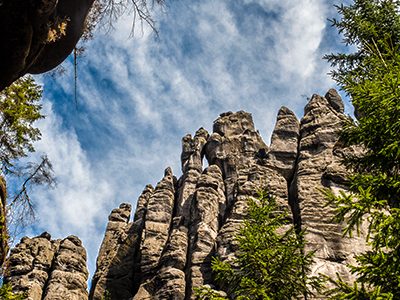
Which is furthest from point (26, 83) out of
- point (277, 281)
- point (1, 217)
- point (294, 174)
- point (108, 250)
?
point (108, 250)

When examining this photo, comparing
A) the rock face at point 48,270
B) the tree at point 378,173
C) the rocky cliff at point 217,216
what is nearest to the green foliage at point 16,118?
the tree at point 378,173

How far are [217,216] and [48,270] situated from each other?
1895cm

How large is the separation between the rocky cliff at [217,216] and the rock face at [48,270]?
5.6 inches

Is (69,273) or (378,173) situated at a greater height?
(69,273)

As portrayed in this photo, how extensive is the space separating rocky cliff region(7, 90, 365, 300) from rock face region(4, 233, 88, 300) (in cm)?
14

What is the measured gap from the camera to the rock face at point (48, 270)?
125 feet

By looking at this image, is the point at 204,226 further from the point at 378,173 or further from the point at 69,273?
the point at 378,173

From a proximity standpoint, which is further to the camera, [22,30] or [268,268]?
[268,268]

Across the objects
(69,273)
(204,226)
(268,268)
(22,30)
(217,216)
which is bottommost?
(268,268)

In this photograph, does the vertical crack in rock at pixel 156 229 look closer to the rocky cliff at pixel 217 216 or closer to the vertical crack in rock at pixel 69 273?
the rocky cliff at pixel 217 216

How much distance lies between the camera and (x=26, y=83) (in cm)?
1266

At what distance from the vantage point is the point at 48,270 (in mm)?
41188

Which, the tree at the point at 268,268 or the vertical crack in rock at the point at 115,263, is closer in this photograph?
the tree at the point at 268,268

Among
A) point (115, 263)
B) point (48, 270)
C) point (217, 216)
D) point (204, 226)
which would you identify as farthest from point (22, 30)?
point (115, 263)
